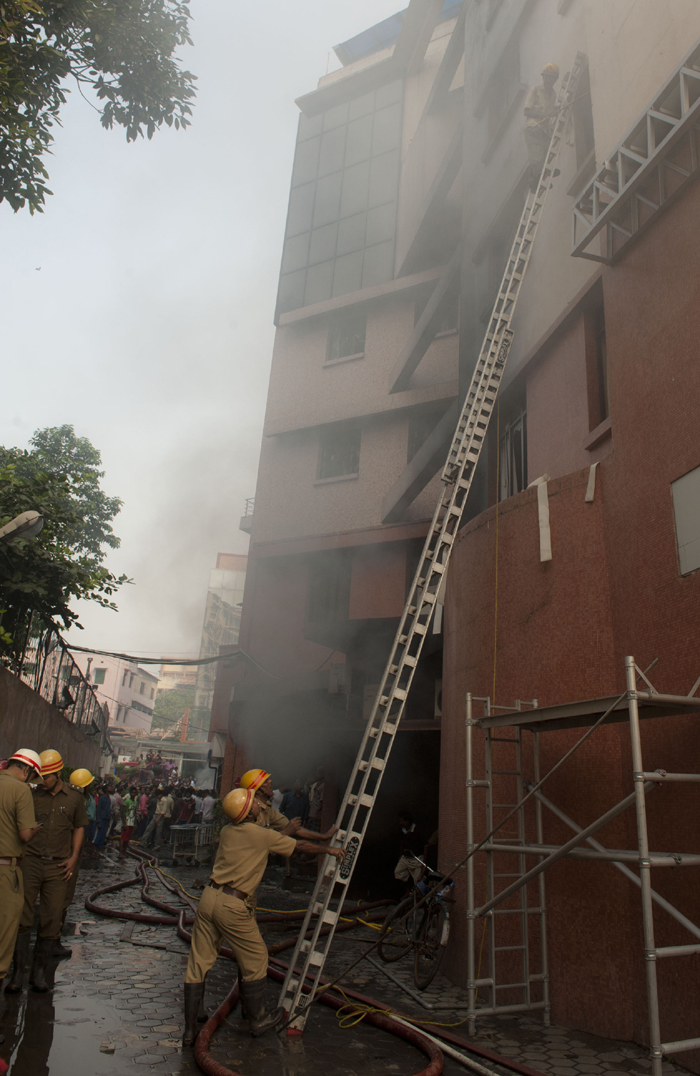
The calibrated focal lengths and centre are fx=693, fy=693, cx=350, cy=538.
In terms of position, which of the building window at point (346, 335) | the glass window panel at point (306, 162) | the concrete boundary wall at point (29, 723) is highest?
the glass window panel at point (306, 162)

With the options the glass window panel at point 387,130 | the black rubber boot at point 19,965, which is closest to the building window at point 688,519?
the black rubber boot at point 19,965

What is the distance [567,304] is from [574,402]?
131cm

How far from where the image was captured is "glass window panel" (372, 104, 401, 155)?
22797mm

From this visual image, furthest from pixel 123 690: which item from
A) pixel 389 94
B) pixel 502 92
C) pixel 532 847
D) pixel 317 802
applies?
pixel 532 847

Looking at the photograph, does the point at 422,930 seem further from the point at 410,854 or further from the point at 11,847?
the point at 11,847

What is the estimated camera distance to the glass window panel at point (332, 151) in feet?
77.7

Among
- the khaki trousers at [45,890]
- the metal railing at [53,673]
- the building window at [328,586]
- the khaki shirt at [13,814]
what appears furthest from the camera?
the building window at [328,586]

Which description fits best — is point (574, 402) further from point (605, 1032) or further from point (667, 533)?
point (605, 1032)

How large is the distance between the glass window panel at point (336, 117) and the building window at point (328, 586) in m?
16.0

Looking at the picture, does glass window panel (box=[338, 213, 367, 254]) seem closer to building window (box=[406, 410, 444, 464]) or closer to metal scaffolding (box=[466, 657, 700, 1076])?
building window (box=[406, 410, 444, 464])

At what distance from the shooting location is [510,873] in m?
6.41

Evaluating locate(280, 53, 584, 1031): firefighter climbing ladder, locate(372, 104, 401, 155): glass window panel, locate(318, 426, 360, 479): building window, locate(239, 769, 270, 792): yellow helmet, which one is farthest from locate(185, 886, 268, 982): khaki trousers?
locate(372, 104, 401, 155): glass window panel

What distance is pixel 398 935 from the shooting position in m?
8.43

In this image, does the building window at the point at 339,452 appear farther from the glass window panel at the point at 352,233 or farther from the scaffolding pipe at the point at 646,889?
the scaffolding pipe at the point at 646,889
